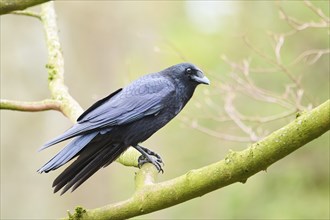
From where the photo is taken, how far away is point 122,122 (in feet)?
15.3

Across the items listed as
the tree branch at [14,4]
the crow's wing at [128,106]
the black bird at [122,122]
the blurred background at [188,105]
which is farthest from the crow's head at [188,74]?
the blurred background at [188,105]

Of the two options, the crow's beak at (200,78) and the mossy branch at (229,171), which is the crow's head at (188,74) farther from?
the mossy branch at (229,171)

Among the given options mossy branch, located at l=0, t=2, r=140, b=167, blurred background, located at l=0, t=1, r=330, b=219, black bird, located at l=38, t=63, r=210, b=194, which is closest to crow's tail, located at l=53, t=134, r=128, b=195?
black bird, located at l=38, t=63, r=210, b=194

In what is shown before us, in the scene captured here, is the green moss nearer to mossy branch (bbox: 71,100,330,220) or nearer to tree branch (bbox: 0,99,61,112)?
mossy branch (bbox: 71,100,330,220)

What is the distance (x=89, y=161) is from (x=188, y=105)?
4.51m

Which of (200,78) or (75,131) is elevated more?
(200,78)

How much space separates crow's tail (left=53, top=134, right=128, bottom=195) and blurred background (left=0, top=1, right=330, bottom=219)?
3.89 metres

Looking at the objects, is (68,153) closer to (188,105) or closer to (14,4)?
(14,4)

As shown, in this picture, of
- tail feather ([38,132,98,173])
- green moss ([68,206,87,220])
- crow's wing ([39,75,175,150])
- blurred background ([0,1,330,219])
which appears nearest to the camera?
green moss ([68,206,87,220])

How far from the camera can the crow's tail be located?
414 centimetres

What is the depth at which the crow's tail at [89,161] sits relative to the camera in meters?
4.14

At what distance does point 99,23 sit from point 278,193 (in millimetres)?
4510

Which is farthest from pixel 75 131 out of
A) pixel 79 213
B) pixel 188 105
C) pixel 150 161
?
pixel 188 105

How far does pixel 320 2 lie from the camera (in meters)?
7.00
